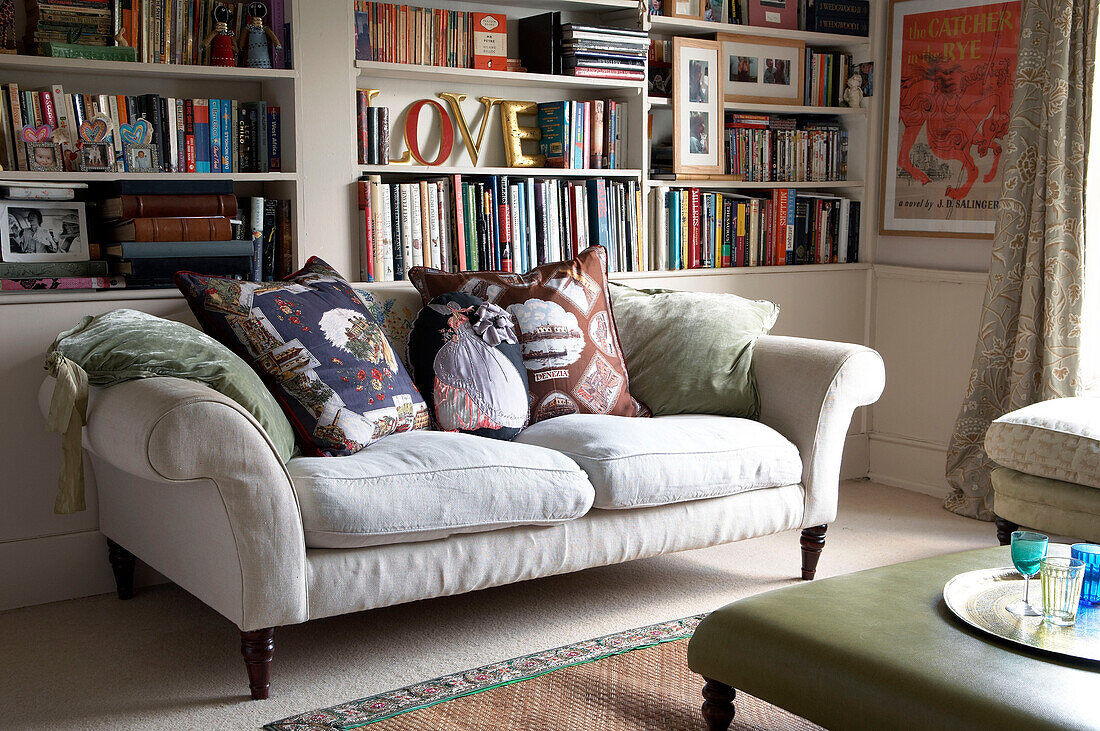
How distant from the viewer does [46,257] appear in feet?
9.99

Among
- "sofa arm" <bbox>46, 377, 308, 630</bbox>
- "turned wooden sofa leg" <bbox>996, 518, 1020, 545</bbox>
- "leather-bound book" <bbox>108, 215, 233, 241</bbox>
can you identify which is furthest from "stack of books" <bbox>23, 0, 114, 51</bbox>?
"turned wooden sofa leg" <bbox>996, 518, 1020, 545</bbox>

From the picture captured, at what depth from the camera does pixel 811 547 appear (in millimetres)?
3178

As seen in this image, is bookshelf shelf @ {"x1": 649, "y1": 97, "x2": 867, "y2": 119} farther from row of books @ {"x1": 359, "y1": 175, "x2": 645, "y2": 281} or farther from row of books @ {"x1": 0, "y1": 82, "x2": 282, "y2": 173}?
row of books @ {"x1": 0, "y1": 82, "x2": 282, "y2": 173}

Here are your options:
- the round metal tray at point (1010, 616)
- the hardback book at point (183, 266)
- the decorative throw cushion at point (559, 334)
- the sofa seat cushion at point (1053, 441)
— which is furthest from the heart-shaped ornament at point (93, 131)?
the sofa seat cushion at point (1053, 441)

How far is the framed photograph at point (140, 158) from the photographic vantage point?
3.15 metres

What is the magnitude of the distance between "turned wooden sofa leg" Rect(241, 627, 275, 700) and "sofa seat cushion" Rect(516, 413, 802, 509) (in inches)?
33.1

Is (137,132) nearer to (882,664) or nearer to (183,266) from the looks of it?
(183,266)

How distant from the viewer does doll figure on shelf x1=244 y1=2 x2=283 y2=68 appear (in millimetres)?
3234

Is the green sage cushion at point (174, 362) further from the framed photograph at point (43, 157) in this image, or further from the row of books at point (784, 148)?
the row of books at point (784, 148)

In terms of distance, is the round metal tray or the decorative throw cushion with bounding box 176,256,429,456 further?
the decorative throw cushion with bounding box 176,256,429,456

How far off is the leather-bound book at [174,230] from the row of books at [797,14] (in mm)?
2030

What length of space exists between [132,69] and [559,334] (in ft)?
4.54

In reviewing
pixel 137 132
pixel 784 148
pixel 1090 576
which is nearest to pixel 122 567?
pixel 137 132

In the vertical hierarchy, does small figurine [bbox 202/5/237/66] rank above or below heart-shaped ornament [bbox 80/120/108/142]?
above
